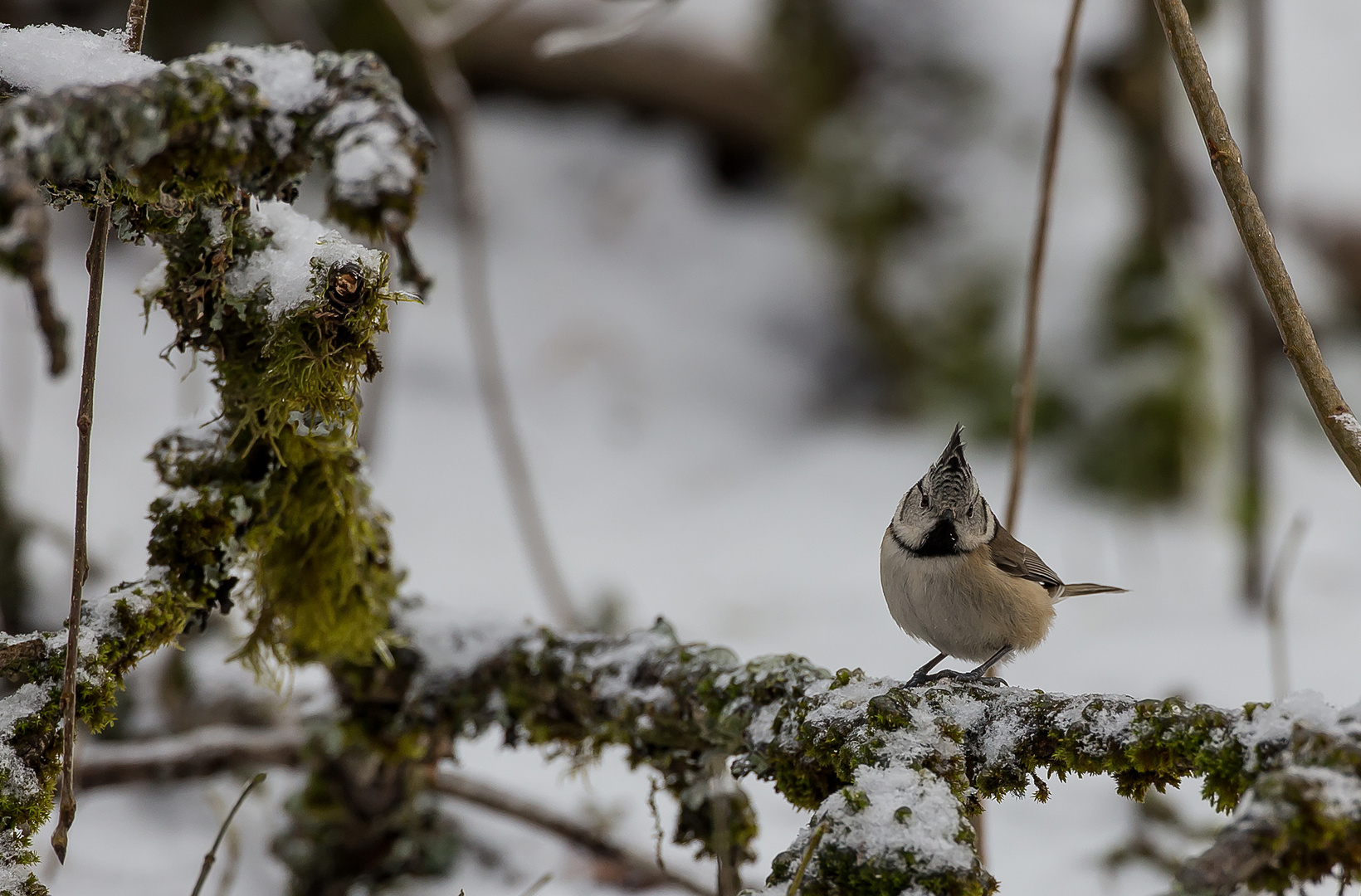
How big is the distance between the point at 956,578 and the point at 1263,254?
2.74 ft

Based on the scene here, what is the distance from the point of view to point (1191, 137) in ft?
18.7

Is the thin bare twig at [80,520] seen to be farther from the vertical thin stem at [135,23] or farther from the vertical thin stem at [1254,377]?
the vertical thin stem at [1254,377]

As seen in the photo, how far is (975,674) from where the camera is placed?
1.79 m

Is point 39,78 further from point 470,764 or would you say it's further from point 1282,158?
point 1282,158

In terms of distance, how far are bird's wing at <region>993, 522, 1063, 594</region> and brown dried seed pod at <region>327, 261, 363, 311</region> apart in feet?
4.34

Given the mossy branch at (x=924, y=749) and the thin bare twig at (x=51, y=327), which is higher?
the thin bare twig at (x=51, y=327)

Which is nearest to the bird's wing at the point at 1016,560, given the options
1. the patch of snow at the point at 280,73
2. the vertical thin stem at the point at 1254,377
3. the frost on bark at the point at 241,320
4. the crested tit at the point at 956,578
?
the crested tit at the point at 956,578

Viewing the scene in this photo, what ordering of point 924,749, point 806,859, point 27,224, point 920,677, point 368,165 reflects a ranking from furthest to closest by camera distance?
point 920,677
point 368,165
point 924,749
point 806,859
point 27,224

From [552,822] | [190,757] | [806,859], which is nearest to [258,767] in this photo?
[190,757]

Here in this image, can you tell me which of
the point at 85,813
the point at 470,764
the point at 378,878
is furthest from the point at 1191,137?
the point at 85,813

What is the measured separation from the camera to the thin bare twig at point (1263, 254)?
1147mm

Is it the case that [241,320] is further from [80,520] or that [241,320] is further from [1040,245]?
[1040,245]

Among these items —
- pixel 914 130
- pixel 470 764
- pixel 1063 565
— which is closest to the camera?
pixel 470 764

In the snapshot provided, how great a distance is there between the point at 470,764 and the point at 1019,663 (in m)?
1.92
